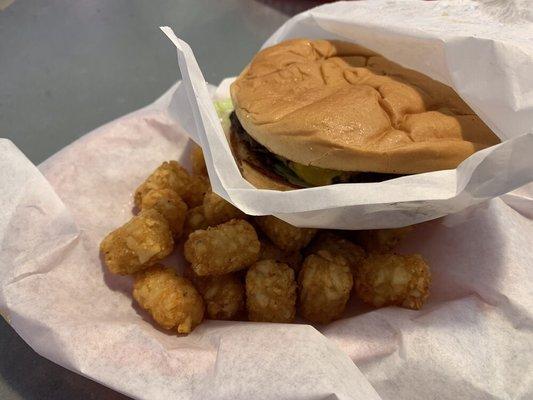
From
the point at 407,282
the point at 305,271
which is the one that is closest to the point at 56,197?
the point at 305,271

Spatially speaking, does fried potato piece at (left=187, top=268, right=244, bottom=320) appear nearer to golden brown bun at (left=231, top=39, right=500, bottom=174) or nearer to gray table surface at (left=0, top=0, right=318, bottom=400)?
golden brown bun at (left=231, top=39, right=500, bottom=174)

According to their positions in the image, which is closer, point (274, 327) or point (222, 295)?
point (274, 327)

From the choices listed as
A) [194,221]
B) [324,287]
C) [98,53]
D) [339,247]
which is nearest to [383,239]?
[339,247]

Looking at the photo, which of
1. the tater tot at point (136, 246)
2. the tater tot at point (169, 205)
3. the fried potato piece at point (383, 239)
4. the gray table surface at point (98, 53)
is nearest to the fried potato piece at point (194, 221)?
the tater tot at point (169, 205)

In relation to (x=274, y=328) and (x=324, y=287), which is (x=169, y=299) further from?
(x=324, y=287)

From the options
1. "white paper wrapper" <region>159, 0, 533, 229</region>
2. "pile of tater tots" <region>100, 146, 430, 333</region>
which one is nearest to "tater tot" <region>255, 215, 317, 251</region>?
"pile of tater tots" <region>100, 146, 430, 333</region>
